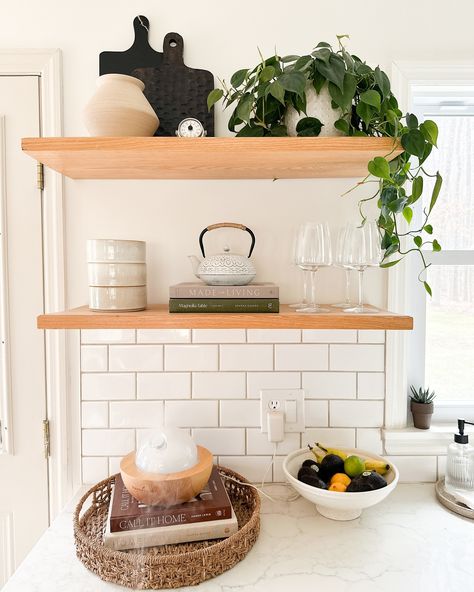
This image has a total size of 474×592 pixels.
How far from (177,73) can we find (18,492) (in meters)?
1.30

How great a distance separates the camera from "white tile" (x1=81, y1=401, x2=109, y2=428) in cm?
133

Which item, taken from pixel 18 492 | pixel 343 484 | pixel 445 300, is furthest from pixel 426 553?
pixel 18 492

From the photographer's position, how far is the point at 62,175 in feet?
4.27

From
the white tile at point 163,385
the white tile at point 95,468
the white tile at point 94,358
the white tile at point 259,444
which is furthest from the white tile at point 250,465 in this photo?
the white tile at point 94,358

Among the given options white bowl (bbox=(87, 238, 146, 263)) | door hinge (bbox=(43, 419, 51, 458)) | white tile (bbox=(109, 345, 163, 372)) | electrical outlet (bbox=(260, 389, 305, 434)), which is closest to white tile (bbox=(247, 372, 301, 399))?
electrical outlet (bbox=(260, 389, 305, 434))

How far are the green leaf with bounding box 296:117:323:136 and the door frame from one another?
686 mm

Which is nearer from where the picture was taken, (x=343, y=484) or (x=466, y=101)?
(x=343, y=484)

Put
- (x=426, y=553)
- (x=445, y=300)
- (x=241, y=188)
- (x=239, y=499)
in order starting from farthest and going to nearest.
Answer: (x=445, y=300) → (x=241, y=188) → (x=239, y=499) → (x=426, y=553)

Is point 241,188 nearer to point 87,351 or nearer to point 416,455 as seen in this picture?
point 87,351

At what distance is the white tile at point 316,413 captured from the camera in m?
1.35

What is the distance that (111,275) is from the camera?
3.62ft

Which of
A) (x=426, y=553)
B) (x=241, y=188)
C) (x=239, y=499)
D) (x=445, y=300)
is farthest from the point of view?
(x=445, y=300)

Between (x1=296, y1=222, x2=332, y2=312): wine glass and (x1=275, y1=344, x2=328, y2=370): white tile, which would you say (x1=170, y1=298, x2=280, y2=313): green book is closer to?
(x1=296, y1=222, x2=332, y2=312): wine glass

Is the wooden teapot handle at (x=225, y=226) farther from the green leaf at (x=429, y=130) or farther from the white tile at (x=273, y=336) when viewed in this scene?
the green leaf at (x=429, y=130)
